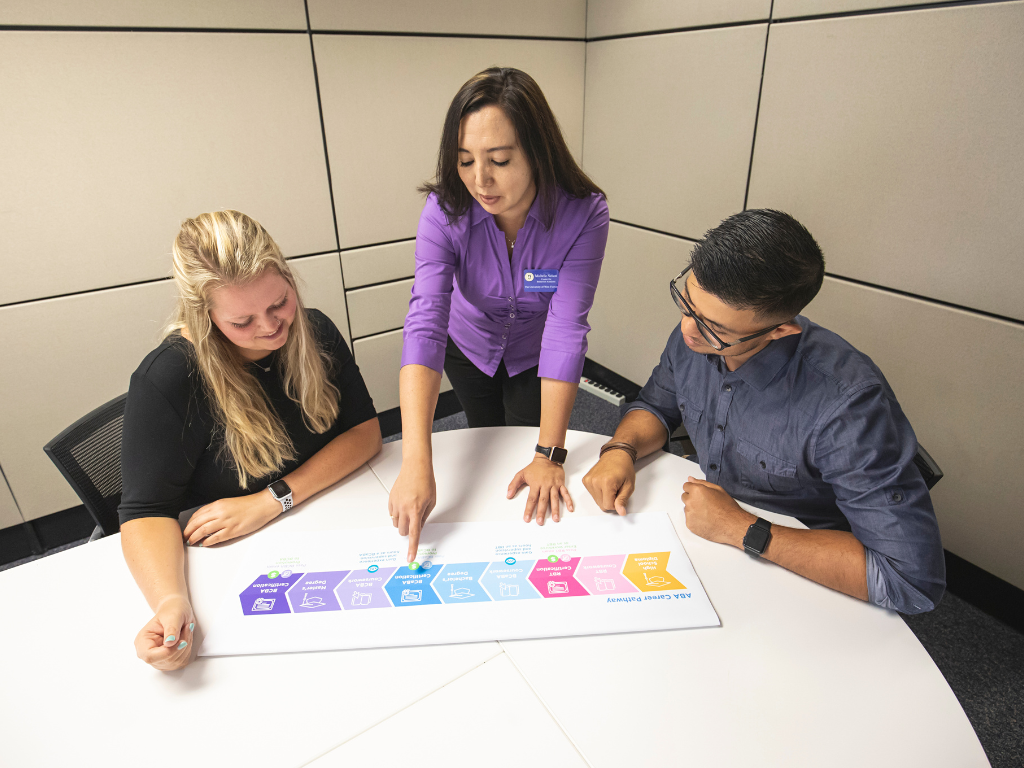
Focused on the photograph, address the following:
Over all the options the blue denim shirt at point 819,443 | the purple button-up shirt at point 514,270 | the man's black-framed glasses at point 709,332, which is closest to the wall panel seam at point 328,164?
the purple button-up shirt at point 514,270

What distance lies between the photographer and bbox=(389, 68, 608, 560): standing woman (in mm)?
1232

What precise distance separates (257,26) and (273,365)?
1.47 meters

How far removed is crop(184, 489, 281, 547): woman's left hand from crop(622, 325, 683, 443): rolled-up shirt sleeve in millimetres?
844

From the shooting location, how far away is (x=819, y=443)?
3.52 feet

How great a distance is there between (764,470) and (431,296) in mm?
845

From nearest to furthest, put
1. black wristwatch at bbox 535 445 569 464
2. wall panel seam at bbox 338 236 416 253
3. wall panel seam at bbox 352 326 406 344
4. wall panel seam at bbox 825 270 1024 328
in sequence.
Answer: black wristwatch at bbox 535 445 569 464 → wall panel seam at bbox 825 270 1024 328 → wall panel seam at bbox 338 236 416 253 → wall panel seam at bbox 352 326 406 344

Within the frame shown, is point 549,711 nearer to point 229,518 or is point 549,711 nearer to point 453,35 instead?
point 229,518

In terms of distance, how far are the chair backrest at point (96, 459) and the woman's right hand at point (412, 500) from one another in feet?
2.02

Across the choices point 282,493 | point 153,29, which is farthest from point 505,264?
point 153,29

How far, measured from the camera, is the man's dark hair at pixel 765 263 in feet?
3.16

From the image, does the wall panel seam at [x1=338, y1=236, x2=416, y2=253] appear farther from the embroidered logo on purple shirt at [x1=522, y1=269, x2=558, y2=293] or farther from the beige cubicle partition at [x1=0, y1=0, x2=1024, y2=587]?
the embroidered logo on purple shirt at [x1=522, y1=269, x2=558, y2=293]

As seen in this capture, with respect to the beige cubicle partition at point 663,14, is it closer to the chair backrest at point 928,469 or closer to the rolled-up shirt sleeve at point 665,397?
the rolled-up shirt sleeve at point 665,397

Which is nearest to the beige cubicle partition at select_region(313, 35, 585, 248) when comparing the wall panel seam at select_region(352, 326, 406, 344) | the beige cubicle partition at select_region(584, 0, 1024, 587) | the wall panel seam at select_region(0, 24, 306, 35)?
the wall panel seam at select_region(0, 24, 306, 35)

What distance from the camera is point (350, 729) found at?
783 mm
